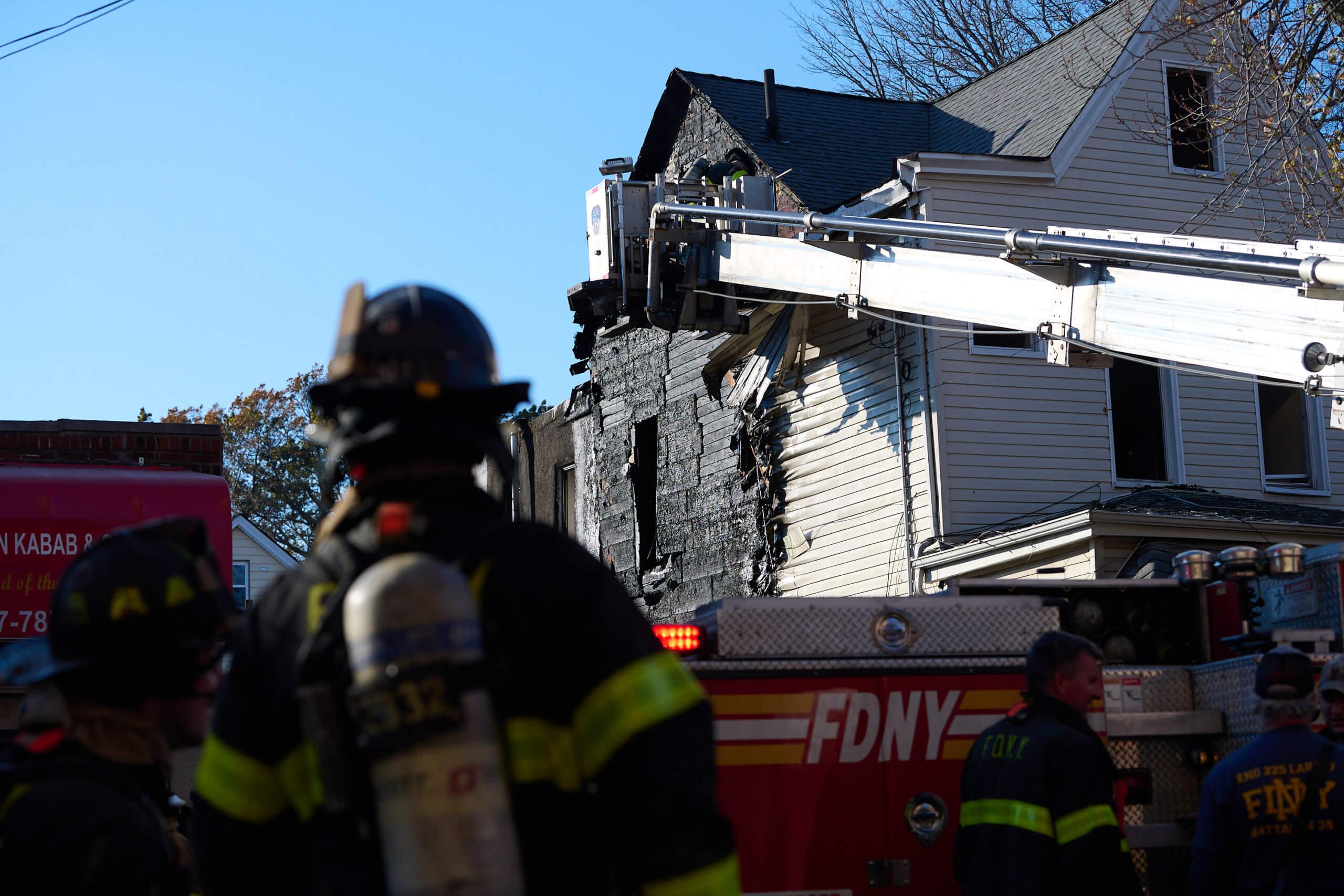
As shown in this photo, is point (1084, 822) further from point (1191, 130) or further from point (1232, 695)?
point (1191, 130)

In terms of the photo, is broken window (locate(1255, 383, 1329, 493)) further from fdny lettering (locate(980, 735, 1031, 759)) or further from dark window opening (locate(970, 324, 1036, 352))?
fdny lettering (locate(980, 735, 1031, 759))

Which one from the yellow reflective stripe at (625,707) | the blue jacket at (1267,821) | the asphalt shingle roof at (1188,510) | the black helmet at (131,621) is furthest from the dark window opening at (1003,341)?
the yellow reflective stripe at (625,707)

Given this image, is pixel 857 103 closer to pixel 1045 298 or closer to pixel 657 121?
pixel 657 121

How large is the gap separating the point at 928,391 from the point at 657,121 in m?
6.46

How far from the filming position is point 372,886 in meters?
1.98

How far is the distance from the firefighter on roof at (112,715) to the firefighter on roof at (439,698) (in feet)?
0.46

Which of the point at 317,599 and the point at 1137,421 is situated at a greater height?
the point at 1137,421

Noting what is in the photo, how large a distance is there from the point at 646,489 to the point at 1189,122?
7959 millimetres

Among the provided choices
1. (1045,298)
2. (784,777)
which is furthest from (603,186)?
(784,777)

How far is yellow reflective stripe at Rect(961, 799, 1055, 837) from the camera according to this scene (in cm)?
479

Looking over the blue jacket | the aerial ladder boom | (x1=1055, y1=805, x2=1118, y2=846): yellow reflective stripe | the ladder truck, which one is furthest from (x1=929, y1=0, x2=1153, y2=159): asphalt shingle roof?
(x1=1055, y1=805, x2=1118, y2=846): yellow reflective stripe

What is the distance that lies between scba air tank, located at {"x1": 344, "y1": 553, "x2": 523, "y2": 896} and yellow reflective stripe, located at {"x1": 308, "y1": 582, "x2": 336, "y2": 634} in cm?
19

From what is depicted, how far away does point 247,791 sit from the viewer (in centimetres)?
217

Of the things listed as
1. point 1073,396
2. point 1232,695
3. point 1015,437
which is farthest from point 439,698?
point 1073,396
